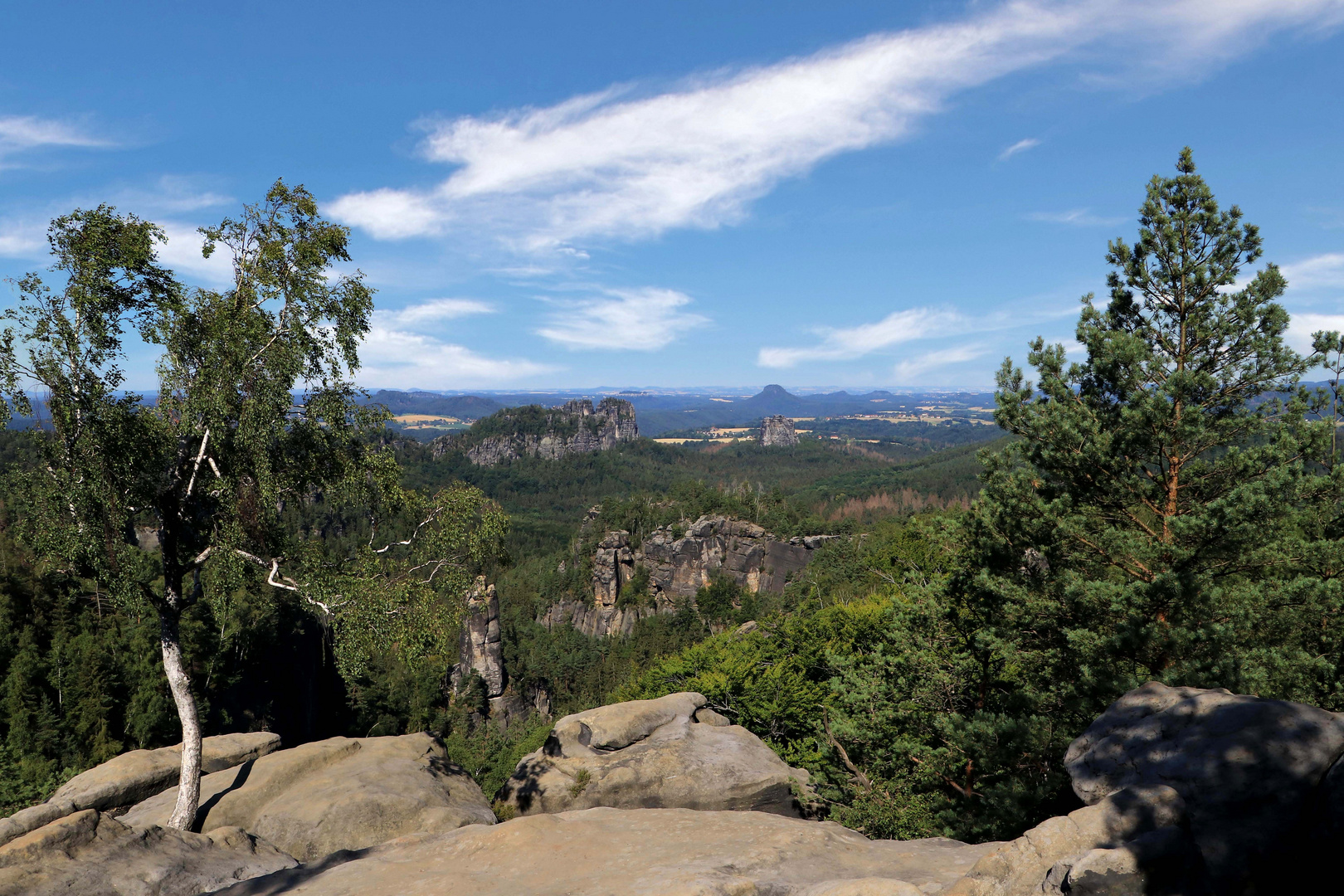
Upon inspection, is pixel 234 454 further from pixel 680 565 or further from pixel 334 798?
pixel 680 565

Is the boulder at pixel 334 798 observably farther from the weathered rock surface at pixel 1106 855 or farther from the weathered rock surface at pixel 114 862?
the weathered rock surface at pixel 1106 855

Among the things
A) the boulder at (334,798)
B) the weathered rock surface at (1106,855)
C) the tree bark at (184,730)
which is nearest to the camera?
the weathered rock surface at (1106,855)

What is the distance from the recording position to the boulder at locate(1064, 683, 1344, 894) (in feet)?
22.3

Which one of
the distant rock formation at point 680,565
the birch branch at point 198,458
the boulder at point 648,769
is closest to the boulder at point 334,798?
the boulder at point 648,769

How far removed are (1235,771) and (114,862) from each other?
58.0ft

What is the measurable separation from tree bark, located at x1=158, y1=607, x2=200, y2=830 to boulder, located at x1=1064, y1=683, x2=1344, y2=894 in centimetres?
1914

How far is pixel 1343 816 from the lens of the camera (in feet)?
21.0

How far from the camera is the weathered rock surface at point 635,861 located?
10.4m

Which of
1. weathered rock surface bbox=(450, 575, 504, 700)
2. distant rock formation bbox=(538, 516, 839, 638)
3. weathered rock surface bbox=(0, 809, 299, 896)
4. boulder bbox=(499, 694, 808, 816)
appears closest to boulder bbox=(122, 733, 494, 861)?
boulder bbox=(499, 694, 808, 816)

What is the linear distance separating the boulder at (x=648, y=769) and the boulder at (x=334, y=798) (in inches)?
75.5

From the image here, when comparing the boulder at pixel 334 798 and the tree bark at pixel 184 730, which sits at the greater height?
the tree bark at pixel 184 730

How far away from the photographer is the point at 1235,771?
7.50 meters

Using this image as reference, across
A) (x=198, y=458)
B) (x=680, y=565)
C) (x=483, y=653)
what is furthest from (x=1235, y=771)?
(x=680, y=565)

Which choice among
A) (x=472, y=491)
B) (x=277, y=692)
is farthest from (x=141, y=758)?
(x=277, y=692)
